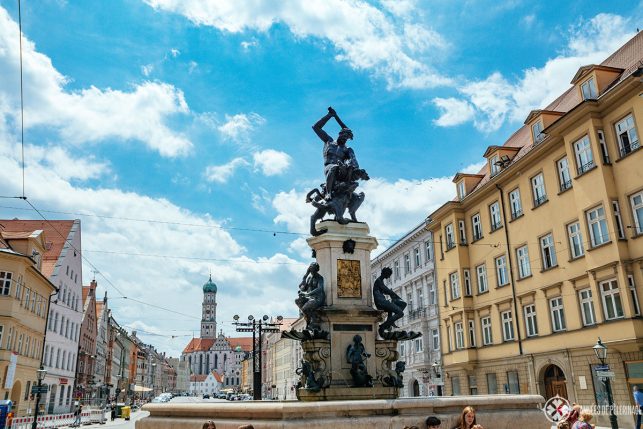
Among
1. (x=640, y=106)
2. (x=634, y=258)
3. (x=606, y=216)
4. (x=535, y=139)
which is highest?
(x=535, y=139)

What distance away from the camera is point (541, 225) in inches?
1057

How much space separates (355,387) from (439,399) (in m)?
2.32

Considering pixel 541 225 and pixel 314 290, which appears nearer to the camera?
pixel 314 290

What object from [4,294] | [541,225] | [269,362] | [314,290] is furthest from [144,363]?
[314,290]

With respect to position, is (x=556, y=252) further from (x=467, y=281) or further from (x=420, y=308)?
(x=420, y=308)

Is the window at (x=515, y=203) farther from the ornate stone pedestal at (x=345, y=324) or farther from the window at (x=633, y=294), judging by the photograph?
the ornate stone pedestal at (x=345, y=324)

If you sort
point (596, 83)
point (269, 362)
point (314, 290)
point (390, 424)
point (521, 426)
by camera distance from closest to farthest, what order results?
1. point (390, 424)
2. point (521, 426)
3. point (314, 290)
4. point (596, 83)
5. point (269, 362)

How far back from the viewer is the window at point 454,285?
33906 millimetres

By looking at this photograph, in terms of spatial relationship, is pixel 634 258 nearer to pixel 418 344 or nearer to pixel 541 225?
pixel 541 225

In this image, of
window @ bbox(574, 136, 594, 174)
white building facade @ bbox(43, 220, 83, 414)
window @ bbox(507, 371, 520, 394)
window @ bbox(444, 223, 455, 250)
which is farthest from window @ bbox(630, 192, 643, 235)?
white building facade @ bbox(43, 220, 83, 414)

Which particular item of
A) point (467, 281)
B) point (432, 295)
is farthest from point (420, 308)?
point (467, 281)

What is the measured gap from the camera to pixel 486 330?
31609 mm

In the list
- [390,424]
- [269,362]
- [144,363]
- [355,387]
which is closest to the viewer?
[390,424]

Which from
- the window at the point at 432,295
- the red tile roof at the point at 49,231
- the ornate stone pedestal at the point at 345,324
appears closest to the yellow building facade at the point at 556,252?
the window at the point at 432,295
